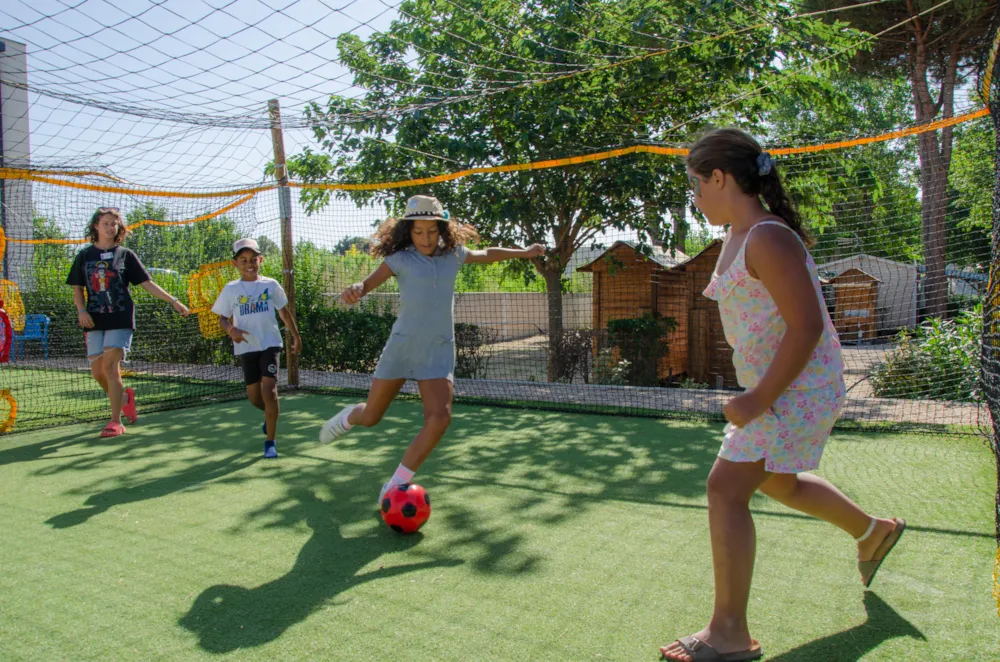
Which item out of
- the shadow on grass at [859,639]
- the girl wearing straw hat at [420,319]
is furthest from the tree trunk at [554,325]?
the shadow on grass at [859,639]

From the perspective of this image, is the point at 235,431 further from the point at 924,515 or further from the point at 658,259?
the point at 658,259

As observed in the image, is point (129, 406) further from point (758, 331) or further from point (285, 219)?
point (758, 331)

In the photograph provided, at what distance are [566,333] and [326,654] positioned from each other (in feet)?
27.8

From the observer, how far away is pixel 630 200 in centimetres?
1060

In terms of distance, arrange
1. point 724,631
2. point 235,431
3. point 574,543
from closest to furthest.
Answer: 1. point 724,631
2. point 574,543
3. point 235,431

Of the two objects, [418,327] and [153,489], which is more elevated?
[418,327]

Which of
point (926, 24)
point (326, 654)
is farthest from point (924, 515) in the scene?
point (926, 24)

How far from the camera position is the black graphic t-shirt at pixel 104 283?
6586mm

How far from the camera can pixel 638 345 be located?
10.4 metres

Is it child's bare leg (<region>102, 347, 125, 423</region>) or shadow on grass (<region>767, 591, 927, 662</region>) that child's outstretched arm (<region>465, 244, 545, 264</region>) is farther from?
child's bare leg (<region>102, 347, 125, 423</region>)

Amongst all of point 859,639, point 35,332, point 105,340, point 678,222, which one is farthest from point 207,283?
point 859,639

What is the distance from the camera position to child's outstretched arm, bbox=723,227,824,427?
219 centimetres

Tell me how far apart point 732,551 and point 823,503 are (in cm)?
63

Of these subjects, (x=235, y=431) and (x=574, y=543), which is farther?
(x=235, y=431)
